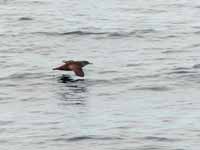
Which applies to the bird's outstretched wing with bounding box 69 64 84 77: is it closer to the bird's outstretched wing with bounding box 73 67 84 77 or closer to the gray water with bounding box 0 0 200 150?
the bird's outstretched wing with bounding box 73 67 84 77

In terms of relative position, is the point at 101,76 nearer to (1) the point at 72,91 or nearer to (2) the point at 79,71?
(2) the point at 79,71

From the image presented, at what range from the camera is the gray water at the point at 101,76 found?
30.8 metres

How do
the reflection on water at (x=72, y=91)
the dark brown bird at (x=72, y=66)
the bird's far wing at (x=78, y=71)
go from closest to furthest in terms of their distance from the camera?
the reflection on water at (x=72, y=91) < the bird's far wing at (x=78, y=71) < the dark brown bird at (x=72, y=66)

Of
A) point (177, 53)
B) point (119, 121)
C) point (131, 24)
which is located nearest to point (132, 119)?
point (119, 121)

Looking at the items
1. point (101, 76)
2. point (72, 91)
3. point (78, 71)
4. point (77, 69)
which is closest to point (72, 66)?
point (77, 69)

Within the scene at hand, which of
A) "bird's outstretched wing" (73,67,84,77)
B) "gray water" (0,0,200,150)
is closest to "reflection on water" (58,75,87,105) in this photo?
"gray water" (0,0,200,150)

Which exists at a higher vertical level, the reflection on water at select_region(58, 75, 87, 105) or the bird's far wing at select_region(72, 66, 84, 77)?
the bird's far wing at select_region(72, 66, 84, 77)

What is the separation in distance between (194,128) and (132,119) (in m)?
1.94

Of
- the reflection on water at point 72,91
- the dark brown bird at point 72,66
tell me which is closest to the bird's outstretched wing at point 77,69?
the dark brown bird at point 72,66

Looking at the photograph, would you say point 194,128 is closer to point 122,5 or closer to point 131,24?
point 131,24

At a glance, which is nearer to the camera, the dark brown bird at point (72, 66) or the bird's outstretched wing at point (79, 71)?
the bird's outstretched wing at point (79, 71)

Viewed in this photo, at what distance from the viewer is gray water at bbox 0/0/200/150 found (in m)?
30.8

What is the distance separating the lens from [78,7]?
5141cm

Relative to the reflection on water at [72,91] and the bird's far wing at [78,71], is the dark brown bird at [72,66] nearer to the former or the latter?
the bird's far wing at [78,71]
